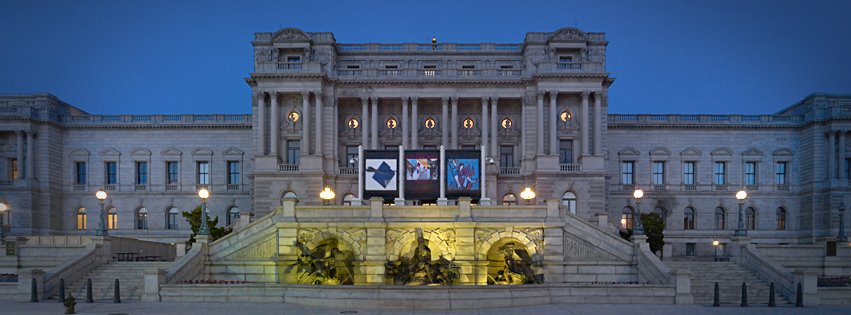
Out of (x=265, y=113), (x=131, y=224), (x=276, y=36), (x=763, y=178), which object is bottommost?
(x=131, y=224)

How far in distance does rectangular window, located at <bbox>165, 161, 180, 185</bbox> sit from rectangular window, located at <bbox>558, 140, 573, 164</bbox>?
36.8 meters

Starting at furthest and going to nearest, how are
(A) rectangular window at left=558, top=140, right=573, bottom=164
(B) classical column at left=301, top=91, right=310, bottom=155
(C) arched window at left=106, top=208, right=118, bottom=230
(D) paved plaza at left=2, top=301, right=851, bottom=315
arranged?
(C) arched window at left=106, top=208, right=118, bottom=230
(A) rectangular window at left=558, top=140, right=573, bottom=164
(B) classical column at left=301, top=91, right=310, bottom=155
(D) paved plaza at left=2, top=301, right=851, bottom=315

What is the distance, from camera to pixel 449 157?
1668 inches

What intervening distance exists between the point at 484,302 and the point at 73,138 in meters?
54.1

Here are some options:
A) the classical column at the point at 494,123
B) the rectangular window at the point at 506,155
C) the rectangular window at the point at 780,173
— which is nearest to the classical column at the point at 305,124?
the classical column at the point at 494,123

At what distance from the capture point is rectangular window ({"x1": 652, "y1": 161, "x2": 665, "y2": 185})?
63.3 meters

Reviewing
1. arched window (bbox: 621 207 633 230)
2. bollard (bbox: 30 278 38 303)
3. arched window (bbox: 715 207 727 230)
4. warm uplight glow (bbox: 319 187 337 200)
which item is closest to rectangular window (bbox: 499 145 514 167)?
arched window (bbox: 621 207 633 230)

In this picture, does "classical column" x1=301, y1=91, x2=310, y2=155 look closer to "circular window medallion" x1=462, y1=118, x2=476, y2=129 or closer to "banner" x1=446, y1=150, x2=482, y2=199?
"circular window medallion" x1=462, y1=118, x2=476, y2=129

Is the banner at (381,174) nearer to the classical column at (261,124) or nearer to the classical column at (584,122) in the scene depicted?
the classical column at (261,124)

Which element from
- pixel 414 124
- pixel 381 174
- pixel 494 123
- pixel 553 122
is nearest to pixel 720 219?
pixel 553 122

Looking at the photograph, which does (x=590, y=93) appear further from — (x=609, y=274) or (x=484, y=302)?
(x=484, y=302)

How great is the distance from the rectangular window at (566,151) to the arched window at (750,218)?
18748 mm

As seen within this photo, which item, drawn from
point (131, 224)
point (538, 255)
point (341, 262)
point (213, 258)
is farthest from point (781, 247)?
→ point (131, 224)

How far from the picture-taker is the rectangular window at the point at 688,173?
63.3 metres
